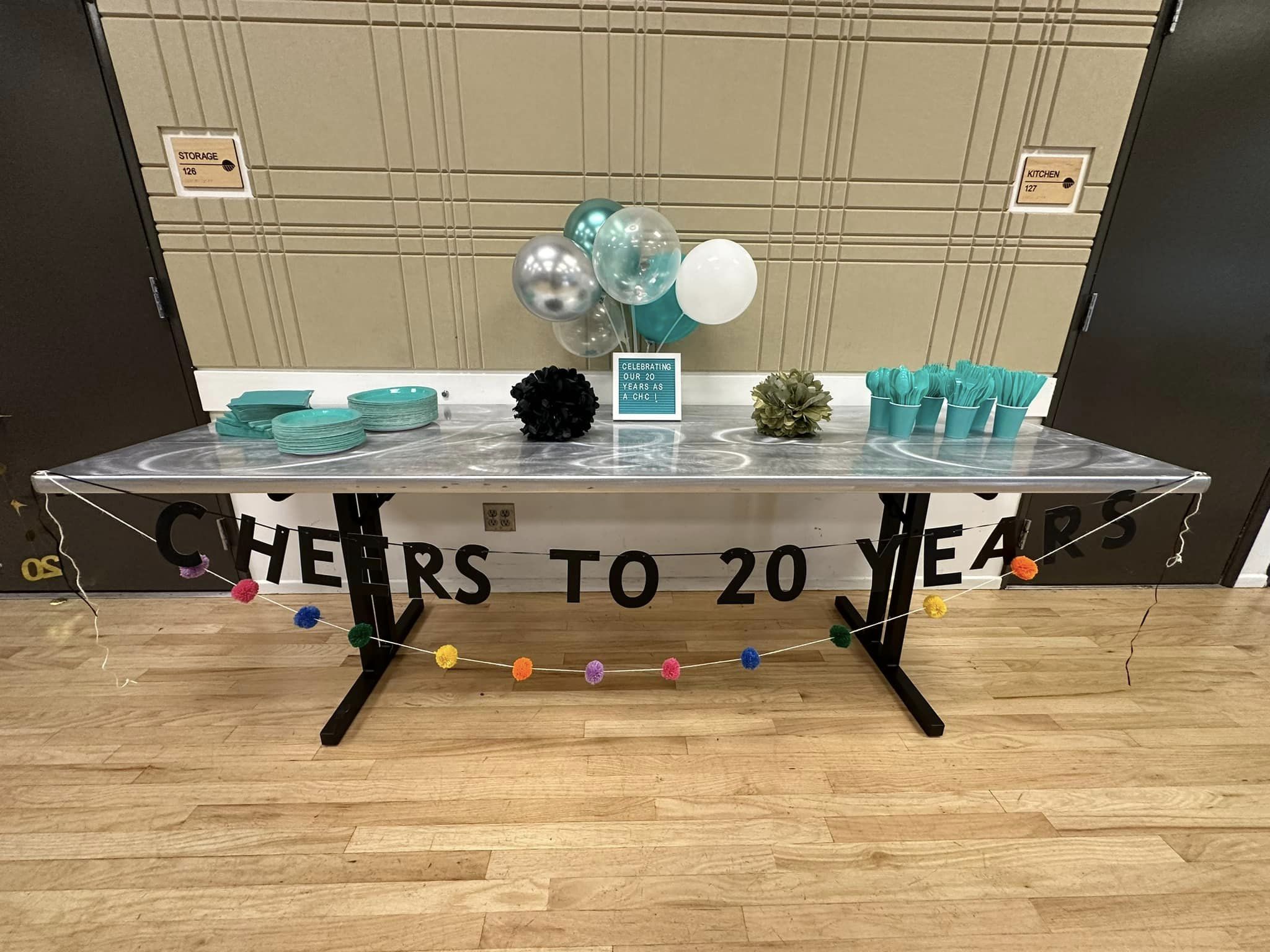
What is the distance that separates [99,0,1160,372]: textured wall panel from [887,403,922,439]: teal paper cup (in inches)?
17.0

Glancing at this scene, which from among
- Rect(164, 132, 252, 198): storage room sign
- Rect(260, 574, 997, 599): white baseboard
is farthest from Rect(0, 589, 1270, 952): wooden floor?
Rect(164, 132, 252, 198): storage room sign

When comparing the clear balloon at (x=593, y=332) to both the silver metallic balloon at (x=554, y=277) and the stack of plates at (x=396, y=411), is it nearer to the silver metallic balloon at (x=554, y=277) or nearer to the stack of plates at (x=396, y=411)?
the silver metallic balloon at (x=554, y=277)

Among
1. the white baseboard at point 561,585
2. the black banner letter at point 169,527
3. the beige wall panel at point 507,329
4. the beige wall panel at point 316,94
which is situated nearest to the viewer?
the black banner letter at point 169,527

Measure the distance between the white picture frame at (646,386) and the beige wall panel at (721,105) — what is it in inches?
24.0

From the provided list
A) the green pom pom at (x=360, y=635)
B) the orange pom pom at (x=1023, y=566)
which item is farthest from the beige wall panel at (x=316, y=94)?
Result: the orange pom pom at (x=1023, y=566)

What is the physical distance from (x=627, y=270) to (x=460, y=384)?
0.73 meters

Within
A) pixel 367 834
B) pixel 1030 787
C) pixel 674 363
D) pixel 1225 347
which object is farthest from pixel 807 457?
pixel 1225 347

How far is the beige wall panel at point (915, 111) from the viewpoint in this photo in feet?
4.65

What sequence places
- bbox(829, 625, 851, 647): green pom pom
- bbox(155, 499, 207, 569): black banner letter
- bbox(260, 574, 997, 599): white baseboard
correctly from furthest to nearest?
bbox(260, 574, 997, 599): white baseboard
bbox(829, 625, 851, 647): green pom pom
bbox(155, 499, 207, 569): black banner letter

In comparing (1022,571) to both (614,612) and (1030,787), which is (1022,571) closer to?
(1030,787)

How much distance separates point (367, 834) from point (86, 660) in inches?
48.3

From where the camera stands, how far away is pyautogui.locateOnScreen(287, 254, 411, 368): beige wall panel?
153 centimetres

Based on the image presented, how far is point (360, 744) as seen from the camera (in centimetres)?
126

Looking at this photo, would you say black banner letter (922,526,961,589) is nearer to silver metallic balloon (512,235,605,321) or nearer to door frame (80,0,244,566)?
silver metallic balloon (512,235,605,321)
